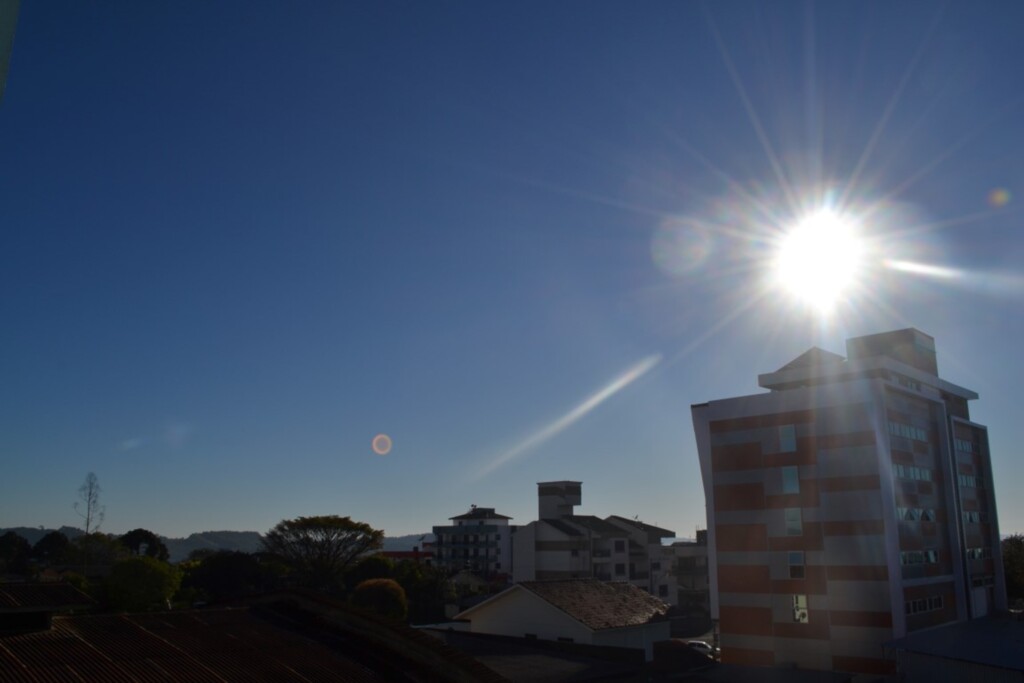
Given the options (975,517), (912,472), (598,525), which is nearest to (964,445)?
(975,517)

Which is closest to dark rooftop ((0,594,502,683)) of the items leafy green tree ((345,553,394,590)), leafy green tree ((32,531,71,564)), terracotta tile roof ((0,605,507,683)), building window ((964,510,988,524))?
terracotta tile roof ((0,605,507,683))

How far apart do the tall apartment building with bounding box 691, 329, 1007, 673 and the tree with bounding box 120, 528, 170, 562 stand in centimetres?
8764

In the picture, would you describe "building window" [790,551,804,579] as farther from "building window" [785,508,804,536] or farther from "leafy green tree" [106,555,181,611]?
"leafy green tree" [106,555,181,611]

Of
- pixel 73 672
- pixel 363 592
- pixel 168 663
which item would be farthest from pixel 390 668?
pixel 363 592

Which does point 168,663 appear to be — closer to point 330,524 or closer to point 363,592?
point 363,592

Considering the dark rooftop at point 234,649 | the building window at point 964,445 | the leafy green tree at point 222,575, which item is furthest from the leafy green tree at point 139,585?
the building window at point 964,445

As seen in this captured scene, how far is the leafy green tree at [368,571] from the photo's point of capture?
7362 centimetres

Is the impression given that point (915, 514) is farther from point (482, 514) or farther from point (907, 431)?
point (482, 514)

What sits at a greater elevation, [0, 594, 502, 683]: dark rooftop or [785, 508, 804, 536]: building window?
[785, 508, 804, 536]: building window

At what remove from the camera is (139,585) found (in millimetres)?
44312

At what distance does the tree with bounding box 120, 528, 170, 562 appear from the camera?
354 ft

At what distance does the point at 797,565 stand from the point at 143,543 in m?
97.7

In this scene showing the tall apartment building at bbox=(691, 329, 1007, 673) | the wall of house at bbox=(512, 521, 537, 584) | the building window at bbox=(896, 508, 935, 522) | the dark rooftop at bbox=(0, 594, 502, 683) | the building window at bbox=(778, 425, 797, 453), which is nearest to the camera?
the dark rooftop at bbox=(0, 594, 502, 683)

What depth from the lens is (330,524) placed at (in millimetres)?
74500
